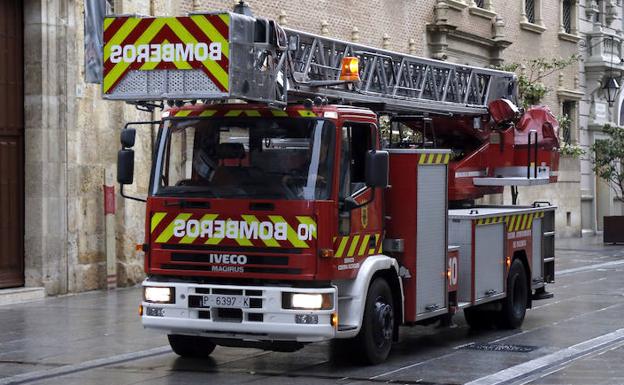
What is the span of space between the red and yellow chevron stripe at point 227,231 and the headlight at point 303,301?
443 mm

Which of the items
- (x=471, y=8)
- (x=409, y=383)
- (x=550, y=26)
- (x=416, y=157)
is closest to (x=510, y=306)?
(x=416, y=157)

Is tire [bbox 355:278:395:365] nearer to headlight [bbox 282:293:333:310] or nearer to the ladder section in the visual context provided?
headlight [bbox 282:293:333:310]

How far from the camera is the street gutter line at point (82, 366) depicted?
37.4 ft

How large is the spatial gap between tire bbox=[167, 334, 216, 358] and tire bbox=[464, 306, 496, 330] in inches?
154

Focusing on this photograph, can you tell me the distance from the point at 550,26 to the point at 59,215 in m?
24.4

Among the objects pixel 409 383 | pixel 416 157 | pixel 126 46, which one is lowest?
pixel 409 383

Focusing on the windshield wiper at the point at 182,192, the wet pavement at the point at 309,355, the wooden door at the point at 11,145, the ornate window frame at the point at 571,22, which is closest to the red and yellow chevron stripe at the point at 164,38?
the windshield wiper at the point at 182,192

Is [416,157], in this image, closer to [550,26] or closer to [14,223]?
[14,223]

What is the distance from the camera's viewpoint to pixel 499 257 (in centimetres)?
1509

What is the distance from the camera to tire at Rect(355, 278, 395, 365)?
11844 mm

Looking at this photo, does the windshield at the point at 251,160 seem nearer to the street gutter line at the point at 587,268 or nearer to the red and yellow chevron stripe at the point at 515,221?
the red and yellow chevron stripe at the point at 515,221

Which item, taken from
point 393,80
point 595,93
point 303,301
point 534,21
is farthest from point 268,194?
point 595,93

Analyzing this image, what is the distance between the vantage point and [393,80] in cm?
1447

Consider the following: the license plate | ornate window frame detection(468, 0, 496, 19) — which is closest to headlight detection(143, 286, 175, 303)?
the license plate
